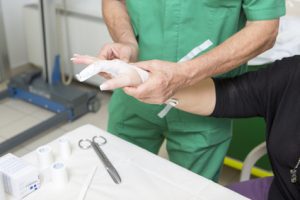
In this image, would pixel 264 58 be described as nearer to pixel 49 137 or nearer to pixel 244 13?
pixel 244 13

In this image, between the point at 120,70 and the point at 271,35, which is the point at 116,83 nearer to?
the point at 120,70

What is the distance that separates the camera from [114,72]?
88 centimetres

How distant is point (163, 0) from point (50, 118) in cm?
179

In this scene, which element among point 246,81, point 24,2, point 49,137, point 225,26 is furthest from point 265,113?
point 24,2

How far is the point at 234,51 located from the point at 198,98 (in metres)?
0.17

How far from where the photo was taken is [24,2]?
136 inches

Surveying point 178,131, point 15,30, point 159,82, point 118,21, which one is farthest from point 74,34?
point 159,82

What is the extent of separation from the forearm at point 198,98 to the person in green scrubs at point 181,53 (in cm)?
8

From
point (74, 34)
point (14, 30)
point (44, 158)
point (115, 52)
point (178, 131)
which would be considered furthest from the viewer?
point (14, 30)

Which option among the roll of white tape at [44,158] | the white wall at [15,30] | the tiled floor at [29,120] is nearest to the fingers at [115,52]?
the roll of white tape at [44,158]

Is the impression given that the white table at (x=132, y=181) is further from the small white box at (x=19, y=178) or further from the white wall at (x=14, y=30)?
the white wall at (x=14, y=30)

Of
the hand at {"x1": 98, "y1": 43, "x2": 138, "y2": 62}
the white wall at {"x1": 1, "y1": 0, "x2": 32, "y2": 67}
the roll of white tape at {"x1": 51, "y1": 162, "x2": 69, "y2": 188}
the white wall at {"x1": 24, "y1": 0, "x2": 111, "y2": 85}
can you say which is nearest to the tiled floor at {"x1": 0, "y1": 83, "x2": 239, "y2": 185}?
the white wall at {"x1": 24, "y1": 0, "x2": 111, "y2": 85}

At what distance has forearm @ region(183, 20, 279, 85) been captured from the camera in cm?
102

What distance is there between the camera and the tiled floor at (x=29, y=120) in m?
2.56
